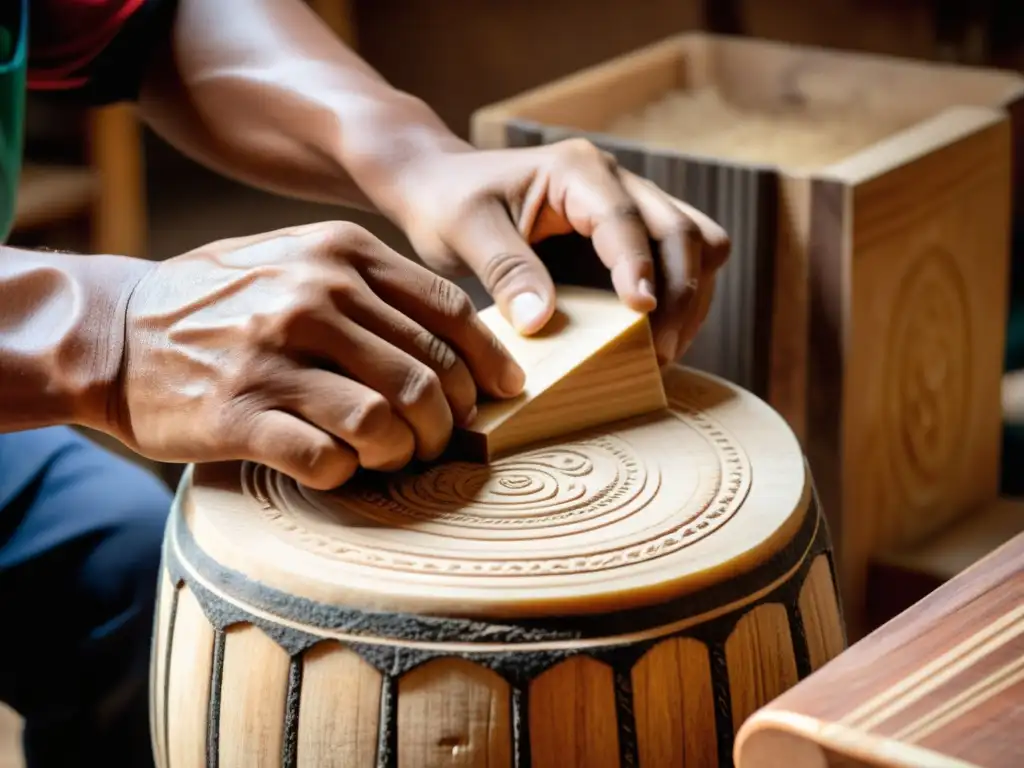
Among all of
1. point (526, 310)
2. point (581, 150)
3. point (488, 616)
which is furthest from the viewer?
point (581, 150)

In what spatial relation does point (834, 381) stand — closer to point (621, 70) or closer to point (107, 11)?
point (621, 70)

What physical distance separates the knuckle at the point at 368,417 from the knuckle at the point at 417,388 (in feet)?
0.07

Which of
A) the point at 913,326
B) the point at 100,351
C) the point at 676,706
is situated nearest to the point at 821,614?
the point at 676,706

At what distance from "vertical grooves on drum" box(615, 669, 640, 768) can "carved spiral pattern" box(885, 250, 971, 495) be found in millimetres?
712

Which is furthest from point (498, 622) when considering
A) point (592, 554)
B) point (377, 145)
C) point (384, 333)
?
point (377, 145)

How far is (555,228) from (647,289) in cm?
12

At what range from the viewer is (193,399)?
3.02ft

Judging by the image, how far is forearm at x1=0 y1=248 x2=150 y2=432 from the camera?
95 centimetres

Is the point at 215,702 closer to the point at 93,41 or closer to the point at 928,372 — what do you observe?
the point at 93,41

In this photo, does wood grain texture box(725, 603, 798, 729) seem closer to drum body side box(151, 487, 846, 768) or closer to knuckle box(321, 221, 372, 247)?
drum body side box(151, 487, 846, 768)

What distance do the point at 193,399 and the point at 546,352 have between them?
261 mm

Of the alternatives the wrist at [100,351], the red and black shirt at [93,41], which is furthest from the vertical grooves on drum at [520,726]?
the red and black shirt at [93,41]

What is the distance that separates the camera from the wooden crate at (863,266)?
55.2 inches

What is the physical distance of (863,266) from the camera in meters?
1.39
